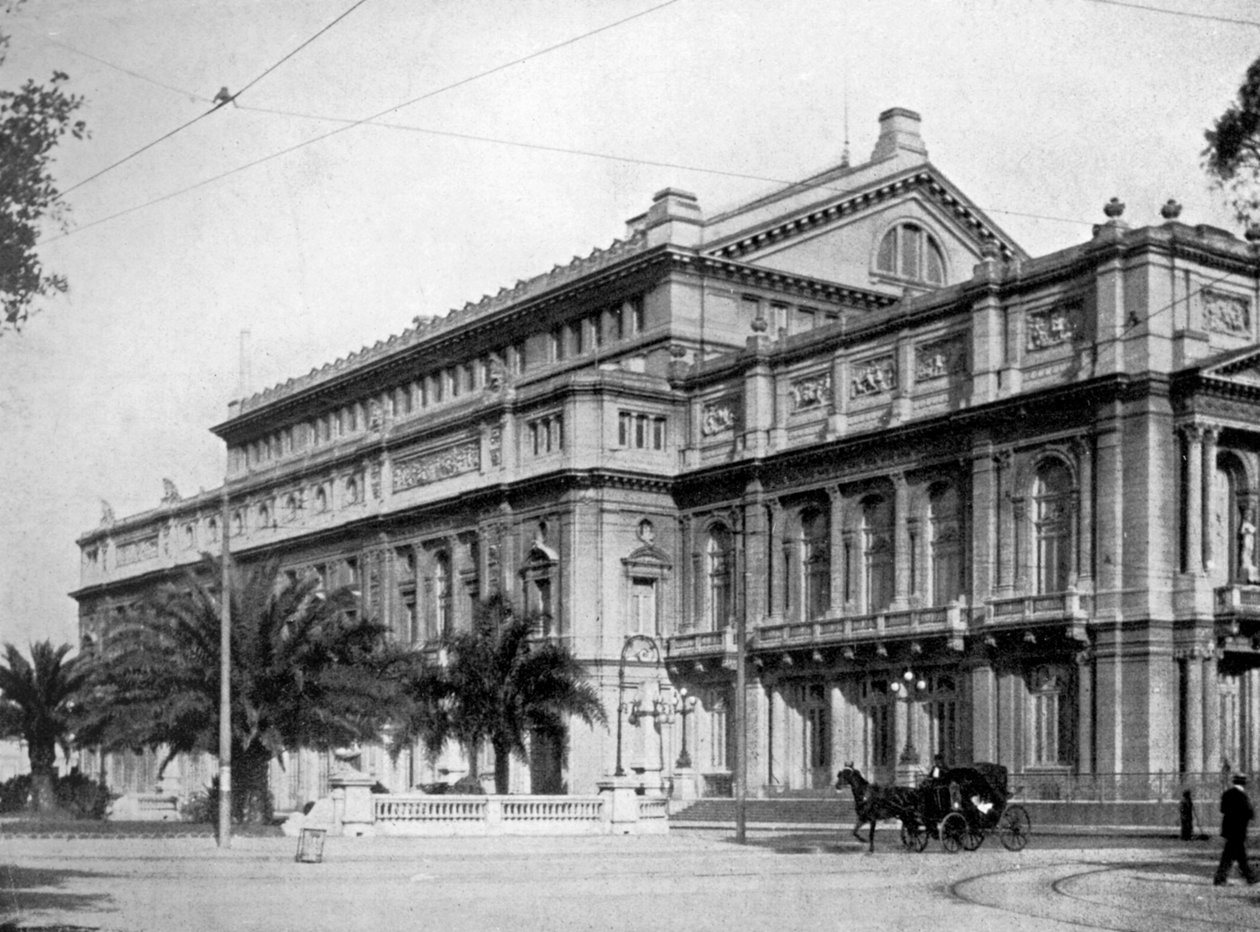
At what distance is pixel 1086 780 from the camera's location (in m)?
42.3

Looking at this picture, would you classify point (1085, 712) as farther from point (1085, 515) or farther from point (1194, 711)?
point (1085, 515)

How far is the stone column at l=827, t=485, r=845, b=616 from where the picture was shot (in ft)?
171

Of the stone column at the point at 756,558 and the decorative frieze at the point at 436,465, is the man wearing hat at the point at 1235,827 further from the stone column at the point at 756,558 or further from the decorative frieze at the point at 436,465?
the decorative frieze at the point at 436,465

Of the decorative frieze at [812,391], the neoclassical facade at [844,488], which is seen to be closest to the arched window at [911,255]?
the neoclassical facade at [844,488]

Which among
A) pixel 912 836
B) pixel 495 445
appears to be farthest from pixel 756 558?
pixel 912 836

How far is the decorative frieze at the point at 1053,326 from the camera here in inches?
1764

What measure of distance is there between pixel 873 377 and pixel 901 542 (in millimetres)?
5112

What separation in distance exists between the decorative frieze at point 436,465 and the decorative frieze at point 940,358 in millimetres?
18440

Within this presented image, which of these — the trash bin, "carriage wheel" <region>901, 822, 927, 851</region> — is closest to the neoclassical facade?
"carriage wheel" <region>901, 822, 927, 851</region>

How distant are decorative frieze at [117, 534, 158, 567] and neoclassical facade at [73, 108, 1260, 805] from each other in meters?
15.4

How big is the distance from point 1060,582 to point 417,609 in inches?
1100

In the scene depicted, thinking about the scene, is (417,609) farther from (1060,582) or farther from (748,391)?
(1060,582)

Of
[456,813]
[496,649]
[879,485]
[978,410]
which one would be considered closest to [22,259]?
[456,813]

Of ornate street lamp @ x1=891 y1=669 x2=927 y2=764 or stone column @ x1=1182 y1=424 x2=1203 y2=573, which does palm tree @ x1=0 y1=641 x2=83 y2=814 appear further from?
stone column @ x1=1182 y1=424 x2=1203 y2=573
